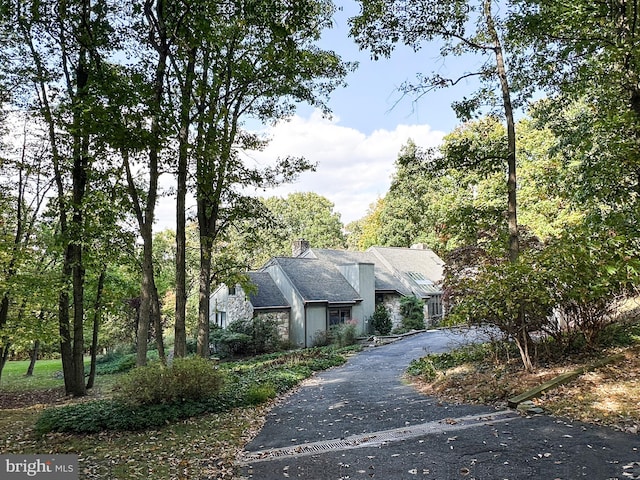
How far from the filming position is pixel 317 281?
24.6 m

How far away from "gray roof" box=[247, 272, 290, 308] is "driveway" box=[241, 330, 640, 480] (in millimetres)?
14756

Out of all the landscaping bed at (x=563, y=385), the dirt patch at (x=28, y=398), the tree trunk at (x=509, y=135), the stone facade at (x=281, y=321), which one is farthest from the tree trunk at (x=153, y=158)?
the stone facade at (x=281, y=321)

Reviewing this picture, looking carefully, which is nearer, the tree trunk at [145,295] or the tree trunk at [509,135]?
the tree trunk at [509,135]

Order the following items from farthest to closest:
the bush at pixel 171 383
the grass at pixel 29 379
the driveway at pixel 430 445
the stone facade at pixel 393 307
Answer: the stone facade at pixel 393 307 < the grass at pixel 29 379 < the bush at pixel 171 383 < the driveway at pixel 430 445

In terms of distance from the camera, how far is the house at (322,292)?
2245 centimetres

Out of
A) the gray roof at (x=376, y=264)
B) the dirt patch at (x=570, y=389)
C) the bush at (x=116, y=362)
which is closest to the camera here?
the dirt patch at (x=570, y=389)

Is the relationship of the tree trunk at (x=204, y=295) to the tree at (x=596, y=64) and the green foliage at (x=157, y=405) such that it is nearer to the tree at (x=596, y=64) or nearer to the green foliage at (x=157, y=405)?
the green foliage at (x=157, y=405)

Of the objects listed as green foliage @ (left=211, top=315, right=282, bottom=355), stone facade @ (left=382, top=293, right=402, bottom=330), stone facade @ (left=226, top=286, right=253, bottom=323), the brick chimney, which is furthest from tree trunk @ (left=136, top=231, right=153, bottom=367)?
the brick chimney

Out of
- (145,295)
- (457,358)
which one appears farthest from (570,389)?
(145,295)

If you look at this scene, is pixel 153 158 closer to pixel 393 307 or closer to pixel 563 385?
pixel 563 385

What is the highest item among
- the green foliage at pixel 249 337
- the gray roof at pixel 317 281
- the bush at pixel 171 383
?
the gray roof at pixel 317 281

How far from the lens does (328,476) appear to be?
14.2 feet

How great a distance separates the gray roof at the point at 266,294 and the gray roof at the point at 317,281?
114 cm

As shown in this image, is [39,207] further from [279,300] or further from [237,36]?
[279,300]
